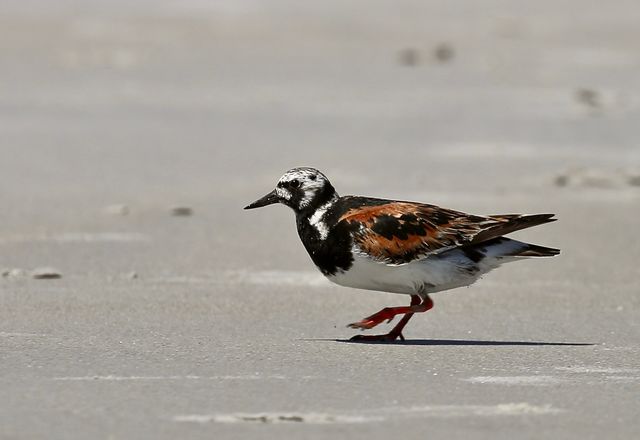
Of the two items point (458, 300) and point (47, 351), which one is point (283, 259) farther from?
point (47, 351)

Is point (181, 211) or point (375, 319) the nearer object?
point (375, 319)

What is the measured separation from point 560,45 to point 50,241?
30.5ft

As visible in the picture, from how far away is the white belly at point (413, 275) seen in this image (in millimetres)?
6152

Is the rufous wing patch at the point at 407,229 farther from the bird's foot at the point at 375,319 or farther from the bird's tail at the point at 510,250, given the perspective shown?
the bird's foot at the point at 375,319

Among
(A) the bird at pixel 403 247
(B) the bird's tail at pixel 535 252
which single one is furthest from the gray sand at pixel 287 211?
(B) the bird's tail at pixel 535 252

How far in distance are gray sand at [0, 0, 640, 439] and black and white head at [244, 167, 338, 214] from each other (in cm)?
52

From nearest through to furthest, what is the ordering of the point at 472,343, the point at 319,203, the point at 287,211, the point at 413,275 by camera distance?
1. the point at 472,343
2. the point at 413,275
3. the point at 319,203
4. the point at 287,211

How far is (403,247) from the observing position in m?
6.16

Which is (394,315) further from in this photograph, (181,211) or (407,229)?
(181,211)

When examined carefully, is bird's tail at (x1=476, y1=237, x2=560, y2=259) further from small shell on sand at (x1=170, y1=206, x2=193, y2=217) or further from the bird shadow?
small shell on sand at (x1=170, y1=206, x2=193, y2=217)

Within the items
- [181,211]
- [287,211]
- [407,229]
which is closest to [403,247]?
[407,229]

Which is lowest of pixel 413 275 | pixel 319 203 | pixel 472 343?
pixel 472 343

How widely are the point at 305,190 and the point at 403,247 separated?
A: 60cm

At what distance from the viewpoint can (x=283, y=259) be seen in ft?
26.7
